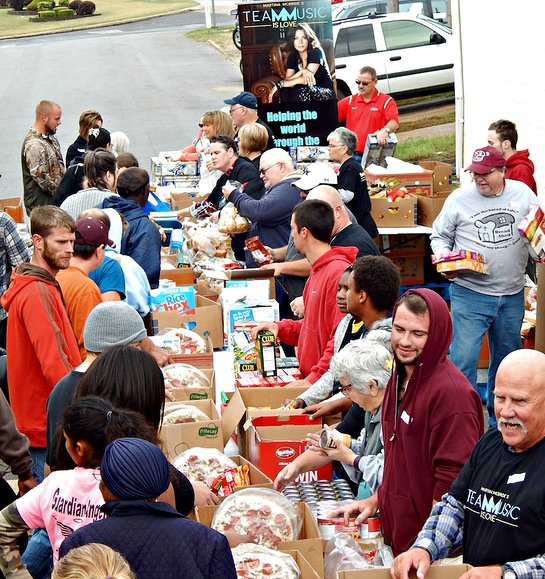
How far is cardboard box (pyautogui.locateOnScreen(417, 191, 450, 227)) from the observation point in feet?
33.3

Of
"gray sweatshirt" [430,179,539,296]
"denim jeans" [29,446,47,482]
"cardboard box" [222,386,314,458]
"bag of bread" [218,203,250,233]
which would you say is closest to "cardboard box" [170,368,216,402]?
"cardboard box" [222,386,314,458]

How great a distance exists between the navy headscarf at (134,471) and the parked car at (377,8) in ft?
60.7

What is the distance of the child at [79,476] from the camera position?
3.60 metres

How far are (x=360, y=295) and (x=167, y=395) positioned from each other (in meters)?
1.26

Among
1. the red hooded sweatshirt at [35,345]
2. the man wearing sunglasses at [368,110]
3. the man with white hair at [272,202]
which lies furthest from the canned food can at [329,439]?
the man wearing sunglasses at [368,110]

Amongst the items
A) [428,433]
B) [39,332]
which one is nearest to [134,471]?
[428,433]

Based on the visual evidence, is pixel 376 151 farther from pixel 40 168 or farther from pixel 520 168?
pixel 40 168

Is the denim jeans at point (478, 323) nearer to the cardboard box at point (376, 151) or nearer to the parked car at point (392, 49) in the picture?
the cardboard box at point (376, 151)

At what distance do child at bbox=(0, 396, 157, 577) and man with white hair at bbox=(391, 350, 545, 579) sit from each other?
1.10 meters

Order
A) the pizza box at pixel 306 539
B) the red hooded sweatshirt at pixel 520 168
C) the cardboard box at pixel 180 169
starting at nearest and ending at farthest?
the pizza box at pixel 306 539 → the red hooded sweatshirt at pixel 520 168 → the cardboard box at pixel 180 169

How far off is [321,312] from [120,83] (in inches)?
986

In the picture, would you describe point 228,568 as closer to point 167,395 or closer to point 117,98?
point 167,395

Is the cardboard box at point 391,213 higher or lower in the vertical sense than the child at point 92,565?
lower

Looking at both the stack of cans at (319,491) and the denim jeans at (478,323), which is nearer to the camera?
the stack of cans at (319,491)
